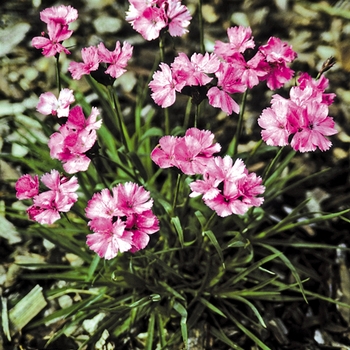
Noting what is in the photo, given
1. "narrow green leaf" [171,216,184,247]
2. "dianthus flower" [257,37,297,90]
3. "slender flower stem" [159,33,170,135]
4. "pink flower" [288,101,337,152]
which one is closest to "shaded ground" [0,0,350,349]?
"slender flower stem" [159,33,170,135]

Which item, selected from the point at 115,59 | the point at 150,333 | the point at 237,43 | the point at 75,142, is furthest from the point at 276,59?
the point at 150,333

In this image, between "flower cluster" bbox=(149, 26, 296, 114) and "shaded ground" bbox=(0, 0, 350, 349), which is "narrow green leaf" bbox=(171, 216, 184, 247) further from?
"shaded ground" bbox=(0, 0, 350, 349)

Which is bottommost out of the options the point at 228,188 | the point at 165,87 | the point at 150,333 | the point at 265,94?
the point at 150,333

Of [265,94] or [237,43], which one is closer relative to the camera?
[237,43]

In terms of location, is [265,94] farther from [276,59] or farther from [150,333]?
[150,333]

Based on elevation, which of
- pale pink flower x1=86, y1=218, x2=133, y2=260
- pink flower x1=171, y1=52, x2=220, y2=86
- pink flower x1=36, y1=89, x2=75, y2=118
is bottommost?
pale pink flower x1=86, y1=218, x2=133, y2=260
